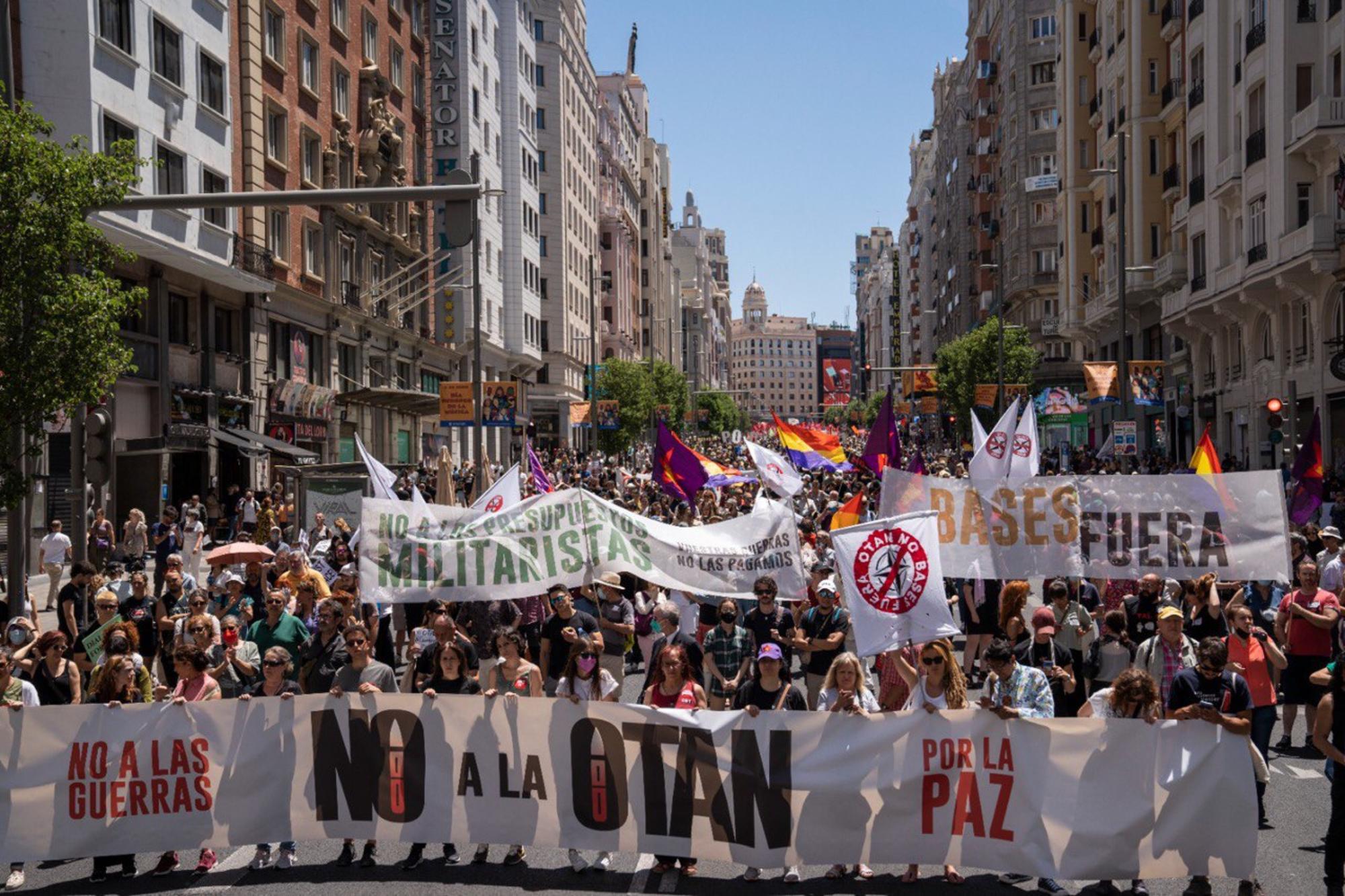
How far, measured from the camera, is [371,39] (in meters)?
49.2

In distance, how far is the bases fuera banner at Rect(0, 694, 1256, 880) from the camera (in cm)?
872

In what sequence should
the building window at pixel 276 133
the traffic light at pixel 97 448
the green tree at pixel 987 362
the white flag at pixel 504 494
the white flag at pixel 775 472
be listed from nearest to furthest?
the traffic light at pixel 97 448
the white flag at pixel 504 494
the white flag at pixel 775 472
the building window at pixel 276 133
the green tree at pixel 987 362

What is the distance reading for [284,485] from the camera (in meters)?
36.2

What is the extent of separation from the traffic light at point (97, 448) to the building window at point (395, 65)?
124 ft

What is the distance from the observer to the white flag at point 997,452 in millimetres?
16984

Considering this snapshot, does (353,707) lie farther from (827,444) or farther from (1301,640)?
(827,444)

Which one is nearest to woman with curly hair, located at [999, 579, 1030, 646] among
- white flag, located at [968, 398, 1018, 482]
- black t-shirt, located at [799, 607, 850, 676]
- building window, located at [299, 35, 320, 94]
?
black t-shirt, located at [799, 607, 850, 676]

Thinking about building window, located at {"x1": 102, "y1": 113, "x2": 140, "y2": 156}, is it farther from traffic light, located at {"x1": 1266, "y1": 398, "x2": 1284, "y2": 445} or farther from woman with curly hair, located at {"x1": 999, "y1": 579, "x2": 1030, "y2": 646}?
woman with curly hair, located at {"x1": 999, "y1": 579, "x2": 1030, "y2": 646}

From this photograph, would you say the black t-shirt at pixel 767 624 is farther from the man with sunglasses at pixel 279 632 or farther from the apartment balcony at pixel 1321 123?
the apartment balcony at pixel 1321 123

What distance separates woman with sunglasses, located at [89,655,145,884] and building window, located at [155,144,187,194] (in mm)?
23194

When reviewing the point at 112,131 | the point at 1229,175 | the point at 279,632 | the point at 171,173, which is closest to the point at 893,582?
the point at 279,632

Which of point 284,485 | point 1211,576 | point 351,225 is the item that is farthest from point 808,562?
point 351,225

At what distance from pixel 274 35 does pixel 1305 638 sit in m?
33.7

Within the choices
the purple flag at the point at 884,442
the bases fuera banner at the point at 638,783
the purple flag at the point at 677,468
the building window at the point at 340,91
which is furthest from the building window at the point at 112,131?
the bases fuera banner at the point at 638,783
